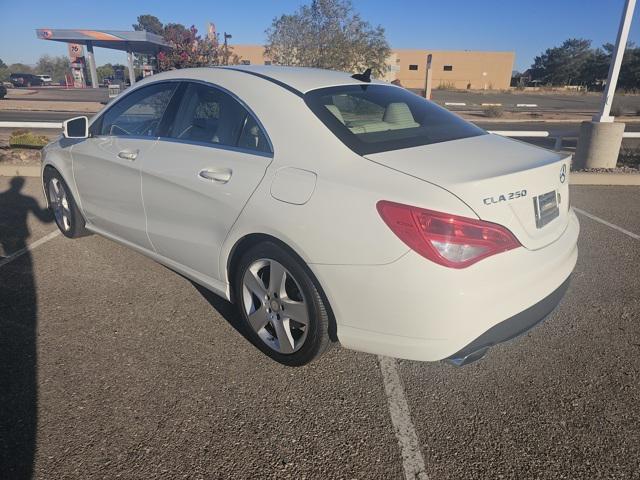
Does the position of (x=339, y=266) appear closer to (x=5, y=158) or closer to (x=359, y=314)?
(x=359, y=314)

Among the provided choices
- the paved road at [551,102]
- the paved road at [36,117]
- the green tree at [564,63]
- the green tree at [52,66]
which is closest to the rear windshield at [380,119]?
the paved road at [36,117]

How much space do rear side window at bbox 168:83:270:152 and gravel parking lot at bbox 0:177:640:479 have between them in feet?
4.19

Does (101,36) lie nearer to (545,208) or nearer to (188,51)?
(188,51)

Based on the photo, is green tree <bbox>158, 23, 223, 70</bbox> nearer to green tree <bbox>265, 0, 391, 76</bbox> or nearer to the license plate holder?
green tree <bbox>265, 0, 391, 76</bbox>

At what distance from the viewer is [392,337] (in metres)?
2.18

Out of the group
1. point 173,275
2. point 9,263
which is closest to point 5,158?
point 9,263

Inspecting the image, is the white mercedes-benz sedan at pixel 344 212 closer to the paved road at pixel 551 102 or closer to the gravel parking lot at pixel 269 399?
the gravel parking lot at pixel 269 399

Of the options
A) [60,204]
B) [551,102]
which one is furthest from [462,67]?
[60,204]

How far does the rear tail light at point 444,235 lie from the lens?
198 cm

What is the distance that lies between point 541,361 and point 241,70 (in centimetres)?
270

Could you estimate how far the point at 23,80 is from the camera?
5578 centimetres

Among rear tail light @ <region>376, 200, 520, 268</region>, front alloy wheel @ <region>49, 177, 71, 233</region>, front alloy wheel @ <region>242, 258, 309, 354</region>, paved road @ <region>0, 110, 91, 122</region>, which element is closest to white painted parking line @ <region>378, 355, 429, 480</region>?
front alloy wheel @ <region>242, 258, 309, 354</region>

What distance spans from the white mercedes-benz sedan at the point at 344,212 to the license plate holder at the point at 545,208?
0.01 meters

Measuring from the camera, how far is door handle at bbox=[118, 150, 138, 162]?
3.40 m
